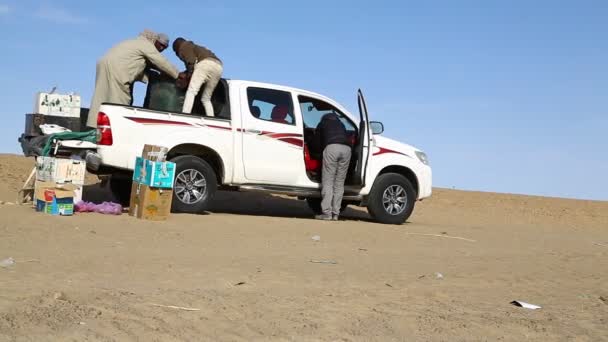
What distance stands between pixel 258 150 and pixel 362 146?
1604 mm

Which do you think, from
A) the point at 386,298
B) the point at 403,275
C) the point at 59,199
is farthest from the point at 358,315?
the point at 59,199

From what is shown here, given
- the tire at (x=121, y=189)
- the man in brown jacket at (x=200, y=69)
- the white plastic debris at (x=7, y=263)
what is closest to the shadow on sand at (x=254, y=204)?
the tire at (x=121, y=189)

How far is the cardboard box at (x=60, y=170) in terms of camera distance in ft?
32.2

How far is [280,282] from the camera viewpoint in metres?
6.42

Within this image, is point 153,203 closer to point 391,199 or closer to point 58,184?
point 58,184

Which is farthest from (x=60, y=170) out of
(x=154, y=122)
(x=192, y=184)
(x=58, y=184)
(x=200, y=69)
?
(x=200, y=69)

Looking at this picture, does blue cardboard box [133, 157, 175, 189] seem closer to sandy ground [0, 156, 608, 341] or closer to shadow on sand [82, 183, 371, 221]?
sandy ground [0, 156, 608, 341]

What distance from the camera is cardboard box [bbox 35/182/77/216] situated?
31.0 feet

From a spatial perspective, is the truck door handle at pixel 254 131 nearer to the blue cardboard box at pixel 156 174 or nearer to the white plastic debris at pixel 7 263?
the blue cardboard box at pixel 156 174

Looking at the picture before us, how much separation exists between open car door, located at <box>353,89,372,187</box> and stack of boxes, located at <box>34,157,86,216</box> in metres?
4.04

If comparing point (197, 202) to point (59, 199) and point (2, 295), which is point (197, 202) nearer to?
point (59, 199)

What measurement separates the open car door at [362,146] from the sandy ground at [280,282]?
34.1 inches

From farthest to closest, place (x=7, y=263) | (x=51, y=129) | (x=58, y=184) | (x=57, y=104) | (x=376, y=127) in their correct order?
(x=376, y=127) < (x=57, y=104) < (x=51, y=129) < (x=58, y=184) < (x=7, y=263)

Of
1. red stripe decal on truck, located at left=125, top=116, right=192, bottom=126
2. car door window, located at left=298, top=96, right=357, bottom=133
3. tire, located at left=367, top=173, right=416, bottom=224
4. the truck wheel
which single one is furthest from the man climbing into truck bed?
tire, located at left=367, top=173, right=416, bottom=224
